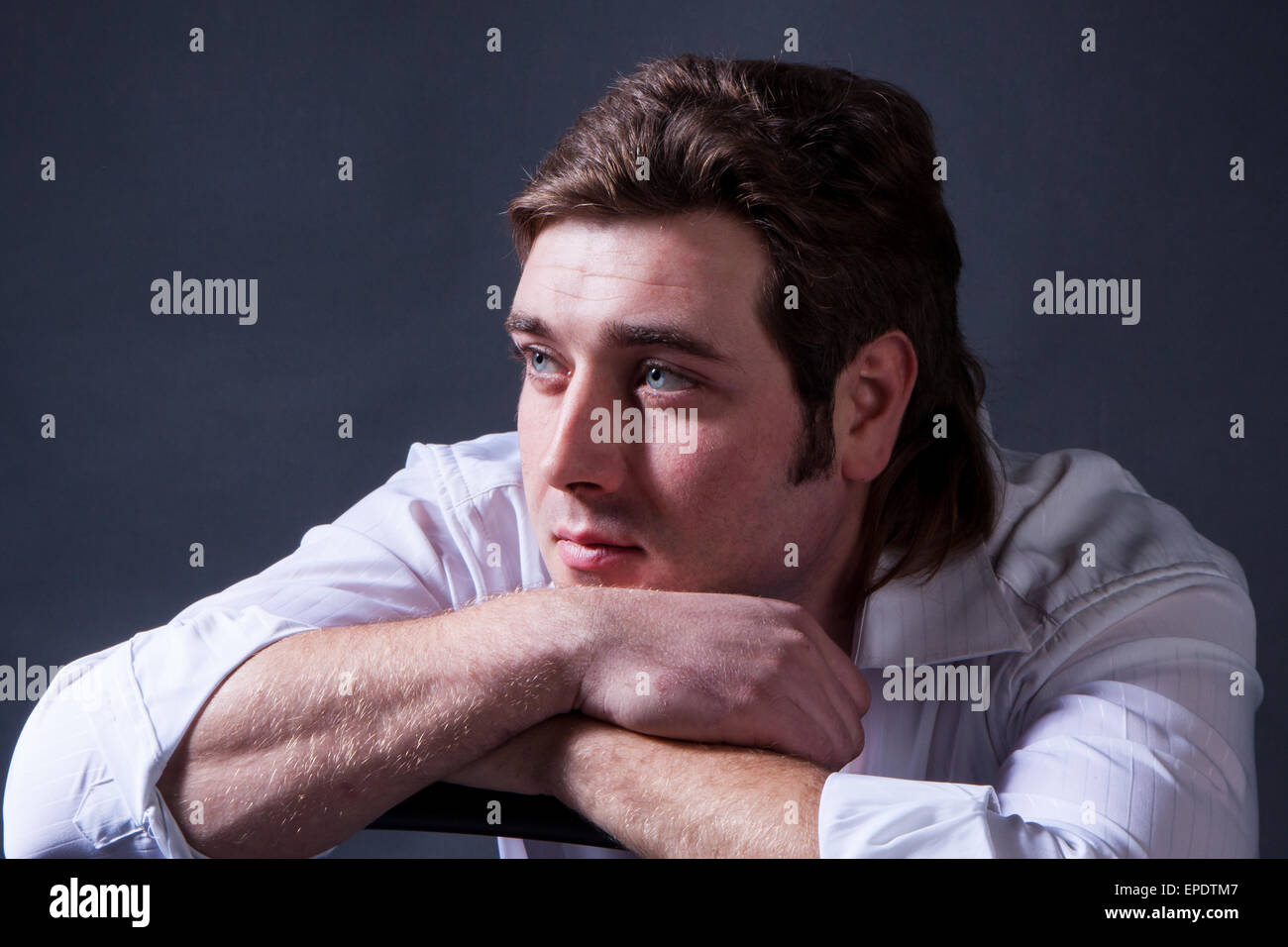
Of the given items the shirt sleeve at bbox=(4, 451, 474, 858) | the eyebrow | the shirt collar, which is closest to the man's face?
the eyebrow

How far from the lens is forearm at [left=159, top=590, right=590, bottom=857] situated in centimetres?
145

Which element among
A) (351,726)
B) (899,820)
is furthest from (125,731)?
(899,820)

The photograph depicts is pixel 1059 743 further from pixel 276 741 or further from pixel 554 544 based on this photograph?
pixel 276 741

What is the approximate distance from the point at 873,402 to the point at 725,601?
53cm

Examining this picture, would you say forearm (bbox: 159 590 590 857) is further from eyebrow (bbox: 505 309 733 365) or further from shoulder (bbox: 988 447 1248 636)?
shoulder (bbox: 988 447 1248 636)

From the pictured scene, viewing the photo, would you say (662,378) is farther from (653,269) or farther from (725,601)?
(725,601)

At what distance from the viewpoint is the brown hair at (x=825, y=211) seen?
1.72 meters

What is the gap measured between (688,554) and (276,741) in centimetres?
57

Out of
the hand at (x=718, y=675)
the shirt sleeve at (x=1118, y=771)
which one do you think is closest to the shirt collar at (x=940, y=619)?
the shirt sleeve at (x=1118, y=771)

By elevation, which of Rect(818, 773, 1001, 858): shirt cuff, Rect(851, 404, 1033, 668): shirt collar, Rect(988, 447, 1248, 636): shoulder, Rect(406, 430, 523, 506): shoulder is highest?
Rect(406, 430, 523, 506): shoulder

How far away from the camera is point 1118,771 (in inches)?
57.1

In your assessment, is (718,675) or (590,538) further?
(590,538)

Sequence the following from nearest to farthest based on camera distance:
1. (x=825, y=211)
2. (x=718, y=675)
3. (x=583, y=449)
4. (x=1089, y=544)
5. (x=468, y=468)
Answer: (x=718, y=675) < (x=583, y=449) < (x=825, y=211) < (x=1089, y=544) < (x=468, y=468)
